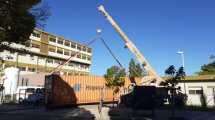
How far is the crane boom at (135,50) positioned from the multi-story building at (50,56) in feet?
95.0

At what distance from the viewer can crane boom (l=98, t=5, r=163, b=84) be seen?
128 feet

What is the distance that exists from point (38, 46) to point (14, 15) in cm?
6374

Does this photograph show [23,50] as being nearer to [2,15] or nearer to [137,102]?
[2,15]

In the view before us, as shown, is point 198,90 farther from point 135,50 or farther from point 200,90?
point 135,50

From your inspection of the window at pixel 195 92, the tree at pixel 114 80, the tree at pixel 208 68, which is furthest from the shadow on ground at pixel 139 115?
the tree at pixel 208 68

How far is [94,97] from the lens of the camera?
36.2m

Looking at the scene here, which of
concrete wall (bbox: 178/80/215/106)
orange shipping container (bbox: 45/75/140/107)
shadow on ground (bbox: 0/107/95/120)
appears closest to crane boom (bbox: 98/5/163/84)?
concrete wall (bbox: 178/80/215/106)

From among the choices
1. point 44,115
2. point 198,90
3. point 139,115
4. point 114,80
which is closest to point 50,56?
point 114,80

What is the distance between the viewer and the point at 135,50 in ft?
130

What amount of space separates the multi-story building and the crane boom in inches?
1141

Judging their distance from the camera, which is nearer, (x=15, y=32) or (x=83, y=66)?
(x=15, y=32)

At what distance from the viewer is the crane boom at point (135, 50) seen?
38.9 meters

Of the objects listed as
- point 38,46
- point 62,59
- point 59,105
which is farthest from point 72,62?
point 59,105

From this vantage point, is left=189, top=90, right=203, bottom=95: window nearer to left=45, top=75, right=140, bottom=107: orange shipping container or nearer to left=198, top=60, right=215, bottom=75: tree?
left=45, top=75, right=140, bottom=107: orange shipping container
